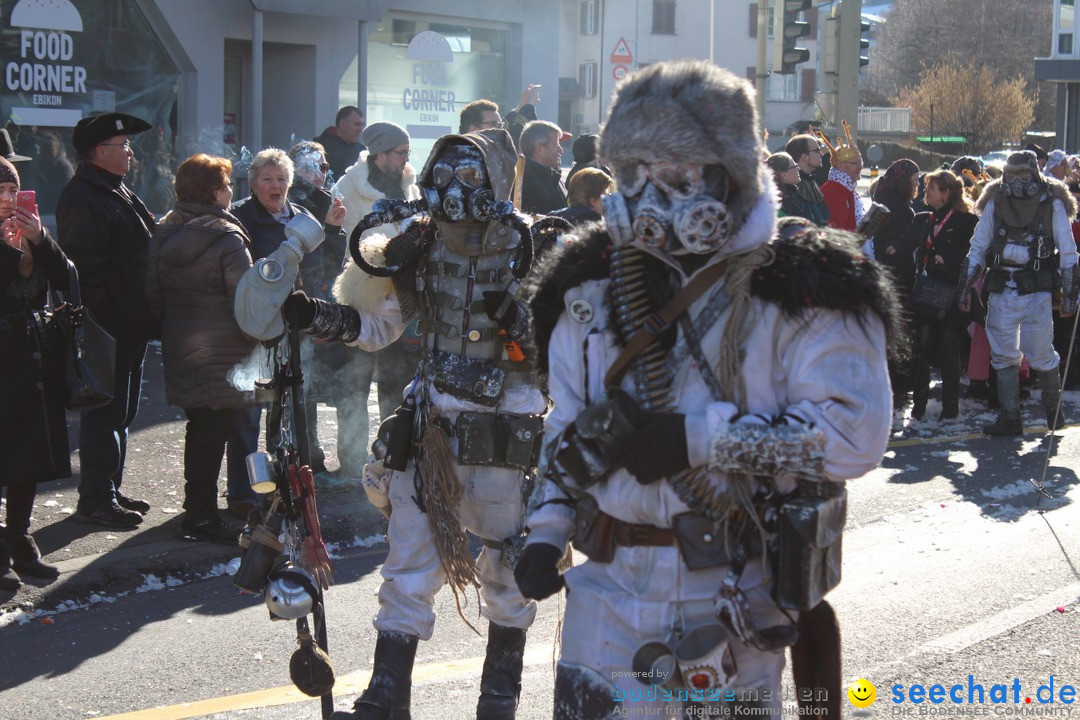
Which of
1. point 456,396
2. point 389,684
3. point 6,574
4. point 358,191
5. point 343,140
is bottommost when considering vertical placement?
point 6,574

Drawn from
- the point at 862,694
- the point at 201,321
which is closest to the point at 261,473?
the point at 862,694

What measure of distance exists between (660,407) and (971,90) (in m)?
46.2

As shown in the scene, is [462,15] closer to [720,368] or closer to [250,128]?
[250,128]

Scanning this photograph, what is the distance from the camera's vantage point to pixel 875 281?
2.93m

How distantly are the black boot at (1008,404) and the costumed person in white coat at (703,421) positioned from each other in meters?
7.07

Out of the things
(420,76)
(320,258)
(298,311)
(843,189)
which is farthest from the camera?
(420,76)

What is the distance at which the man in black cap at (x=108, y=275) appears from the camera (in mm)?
6766

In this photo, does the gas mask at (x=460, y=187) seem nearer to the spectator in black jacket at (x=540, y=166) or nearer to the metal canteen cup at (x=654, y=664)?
the metal canteen cup at (x=654, y=664)

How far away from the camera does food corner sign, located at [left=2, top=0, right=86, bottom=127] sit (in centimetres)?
1142

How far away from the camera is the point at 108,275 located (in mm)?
6859

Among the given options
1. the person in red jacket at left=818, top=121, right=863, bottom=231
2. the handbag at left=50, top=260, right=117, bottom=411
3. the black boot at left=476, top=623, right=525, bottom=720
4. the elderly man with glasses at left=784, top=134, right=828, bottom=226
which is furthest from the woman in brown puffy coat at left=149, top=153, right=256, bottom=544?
the person in red jacket at left=818, top=121, right=863, bottom=231

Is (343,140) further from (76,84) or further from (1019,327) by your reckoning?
(1019,327)

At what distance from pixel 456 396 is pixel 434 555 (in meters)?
0.56

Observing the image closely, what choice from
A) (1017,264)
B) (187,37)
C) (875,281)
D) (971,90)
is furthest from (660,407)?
(971,90)
